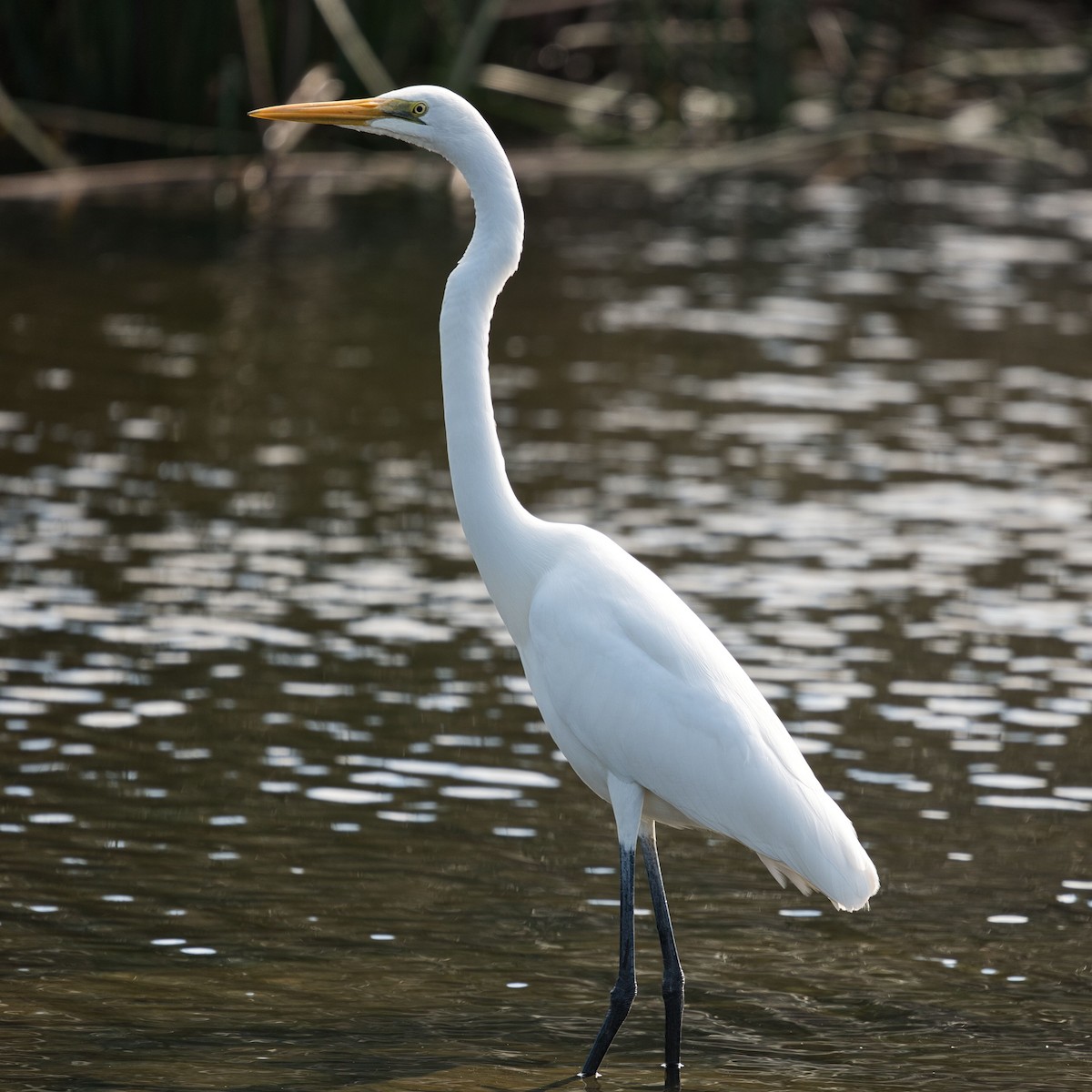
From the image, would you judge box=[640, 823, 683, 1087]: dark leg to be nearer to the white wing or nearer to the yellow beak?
the white wing

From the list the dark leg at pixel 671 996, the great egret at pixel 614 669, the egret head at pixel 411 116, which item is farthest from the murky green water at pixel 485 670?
the egret head at pixel 411 116

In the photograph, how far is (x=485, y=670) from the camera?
7863 millimetres

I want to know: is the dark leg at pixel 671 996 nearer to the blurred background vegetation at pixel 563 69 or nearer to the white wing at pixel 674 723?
the white wing at pixel 674 723

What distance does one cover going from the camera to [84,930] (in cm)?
557

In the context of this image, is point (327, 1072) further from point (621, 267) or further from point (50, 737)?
point (621, 267)

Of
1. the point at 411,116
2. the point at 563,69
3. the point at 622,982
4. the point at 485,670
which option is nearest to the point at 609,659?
the point at 622,982

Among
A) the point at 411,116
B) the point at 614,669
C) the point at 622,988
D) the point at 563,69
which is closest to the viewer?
the point at 622,988

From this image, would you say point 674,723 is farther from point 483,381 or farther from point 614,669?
point 483,381

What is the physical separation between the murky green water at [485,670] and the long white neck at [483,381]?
115 centimetres

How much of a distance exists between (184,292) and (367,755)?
7.91m

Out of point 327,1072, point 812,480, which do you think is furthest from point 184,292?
point 327,1072

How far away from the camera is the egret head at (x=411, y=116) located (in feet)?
16.7

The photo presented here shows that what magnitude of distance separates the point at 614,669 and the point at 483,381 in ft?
2.70

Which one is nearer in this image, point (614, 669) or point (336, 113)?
point (614, 669)
